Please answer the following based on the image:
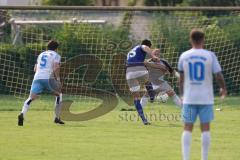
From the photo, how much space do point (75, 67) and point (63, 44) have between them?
0.76 metres

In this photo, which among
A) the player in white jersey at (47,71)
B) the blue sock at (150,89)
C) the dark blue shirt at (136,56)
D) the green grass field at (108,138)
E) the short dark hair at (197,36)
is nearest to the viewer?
the short dark hair at (197,36)

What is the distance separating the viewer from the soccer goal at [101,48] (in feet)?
75.7

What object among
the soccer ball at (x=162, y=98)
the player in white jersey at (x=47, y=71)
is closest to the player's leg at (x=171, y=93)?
the soccer ball at (x=162, y=98)

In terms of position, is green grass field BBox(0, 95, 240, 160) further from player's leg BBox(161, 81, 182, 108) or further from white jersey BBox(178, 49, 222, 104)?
white jersey BBox(178, 49, 222, 104)

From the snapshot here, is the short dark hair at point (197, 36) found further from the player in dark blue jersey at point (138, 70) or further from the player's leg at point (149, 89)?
the player's leg at point (149, 89)

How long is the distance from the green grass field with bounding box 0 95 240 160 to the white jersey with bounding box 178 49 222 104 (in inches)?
55.3

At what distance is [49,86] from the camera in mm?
17406

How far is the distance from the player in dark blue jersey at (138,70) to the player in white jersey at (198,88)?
624cm

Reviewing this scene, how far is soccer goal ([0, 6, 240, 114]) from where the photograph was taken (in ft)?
75.7

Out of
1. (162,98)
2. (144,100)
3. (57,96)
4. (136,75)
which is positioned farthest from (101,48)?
(57,96)

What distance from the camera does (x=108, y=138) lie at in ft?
47.4

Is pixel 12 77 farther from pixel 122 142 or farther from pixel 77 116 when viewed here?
pixel 122 142

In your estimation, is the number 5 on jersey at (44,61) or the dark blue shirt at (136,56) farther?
the dark blue shirt at (136,56)

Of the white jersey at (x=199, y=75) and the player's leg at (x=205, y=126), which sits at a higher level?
the white jersey at (x=199, y=75)
